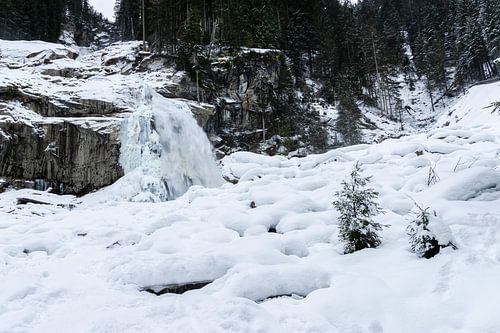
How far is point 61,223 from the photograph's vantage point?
8508 mm

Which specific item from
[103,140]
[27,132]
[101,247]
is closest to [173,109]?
[103,140]

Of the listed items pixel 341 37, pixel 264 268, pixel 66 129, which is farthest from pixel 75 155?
pixel 341 37

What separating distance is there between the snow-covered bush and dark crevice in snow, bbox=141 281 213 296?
2.82 metres

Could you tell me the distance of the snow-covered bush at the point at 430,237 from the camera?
449 centimetres

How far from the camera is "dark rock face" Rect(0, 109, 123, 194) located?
21000mm

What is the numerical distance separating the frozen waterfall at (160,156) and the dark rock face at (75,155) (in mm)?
835

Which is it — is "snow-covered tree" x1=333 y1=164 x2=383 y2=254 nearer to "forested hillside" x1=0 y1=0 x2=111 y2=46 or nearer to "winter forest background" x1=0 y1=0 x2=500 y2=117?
"winter forest background" x1=0 y1=0 x2=500 y2=117

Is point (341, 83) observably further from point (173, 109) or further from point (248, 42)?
point (173, 109)

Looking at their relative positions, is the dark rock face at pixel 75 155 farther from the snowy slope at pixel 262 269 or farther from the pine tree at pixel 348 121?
the pine tree at pixel 348 121

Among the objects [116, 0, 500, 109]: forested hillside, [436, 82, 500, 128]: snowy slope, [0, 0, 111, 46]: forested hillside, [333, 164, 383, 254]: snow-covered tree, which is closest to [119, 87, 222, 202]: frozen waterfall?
[116, 0, 500, 109]: forested hillside

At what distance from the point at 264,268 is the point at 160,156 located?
17.2 metres

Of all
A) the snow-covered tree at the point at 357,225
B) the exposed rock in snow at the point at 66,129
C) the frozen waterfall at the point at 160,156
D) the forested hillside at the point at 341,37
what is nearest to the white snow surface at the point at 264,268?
the snow-covered tree at the point at 357,225

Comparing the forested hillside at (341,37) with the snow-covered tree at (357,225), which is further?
the forested hillside at (341,37)

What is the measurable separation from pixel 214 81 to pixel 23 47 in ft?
53.8
